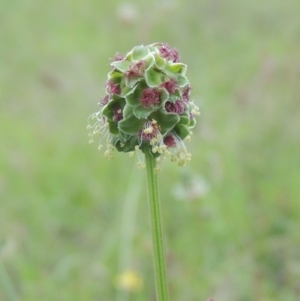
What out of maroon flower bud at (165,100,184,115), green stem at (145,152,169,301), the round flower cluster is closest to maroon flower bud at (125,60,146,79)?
the round flower cluster

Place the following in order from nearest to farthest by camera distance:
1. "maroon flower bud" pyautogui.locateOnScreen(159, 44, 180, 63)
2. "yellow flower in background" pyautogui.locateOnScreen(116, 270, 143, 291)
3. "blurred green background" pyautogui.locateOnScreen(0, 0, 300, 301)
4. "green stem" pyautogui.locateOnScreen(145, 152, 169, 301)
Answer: "green stem" pyautogui.locateOnScreen(145, 152, 169, 301) < "maroon flower bud" pyautogui.locateOnScreen(159, 44, 180, 63) < "yellow flower in background" pyautogui.locateOnScreen(116, 270, 143, 291) < "blurred green background" pyautogui.locateOnScreen(0, 0, 300, 301)

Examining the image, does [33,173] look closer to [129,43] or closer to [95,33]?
[129,43]

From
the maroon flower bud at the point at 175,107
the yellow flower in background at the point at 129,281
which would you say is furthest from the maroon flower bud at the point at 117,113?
the yellow flower in background at the point at 129,281

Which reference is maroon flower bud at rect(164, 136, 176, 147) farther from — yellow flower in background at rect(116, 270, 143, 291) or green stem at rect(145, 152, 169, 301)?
yellow flower in background at rect(116, 270, 143, 291)

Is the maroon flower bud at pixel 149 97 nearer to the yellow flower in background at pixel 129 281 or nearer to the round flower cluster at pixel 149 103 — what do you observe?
the round flower cluster at pixel 149 103

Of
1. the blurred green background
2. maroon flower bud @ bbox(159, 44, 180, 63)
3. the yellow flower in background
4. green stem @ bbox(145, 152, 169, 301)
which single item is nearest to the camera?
green stem @ bbox(145, 152, 169, 301)

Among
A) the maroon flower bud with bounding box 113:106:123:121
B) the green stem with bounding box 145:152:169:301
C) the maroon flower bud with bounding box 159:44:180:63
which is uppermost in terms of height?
the maroon flower bud with bounding box 159:44:180:63

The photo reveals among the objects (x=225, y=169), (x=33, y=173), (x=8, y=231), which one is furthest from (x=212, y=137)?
(x=8, y=231)
